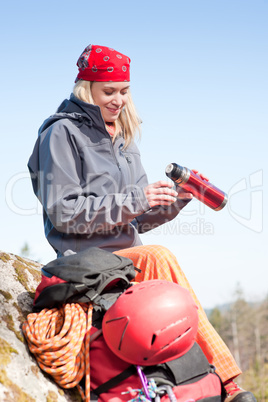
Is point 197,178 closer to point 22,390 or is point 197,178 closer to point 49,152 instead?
point 49,152

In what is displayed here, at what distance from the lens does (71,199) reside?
10.9ft

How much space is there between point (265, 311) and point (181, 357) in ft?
222

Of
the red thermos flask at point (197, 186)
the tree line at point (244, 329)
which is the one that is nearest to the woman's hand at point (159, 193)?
the red thermos flask at point (197, 186)

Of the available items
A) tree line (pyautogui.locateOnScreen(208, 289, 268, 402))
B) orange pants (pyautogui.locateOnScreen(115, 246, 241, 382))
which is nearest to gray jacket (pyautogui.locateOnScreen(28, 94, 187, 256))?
orange pants (pyautogui.locateOnScreen(115, 246, 241, 382))

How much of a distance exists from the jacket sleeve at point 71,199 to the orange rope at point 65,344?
2.29ft

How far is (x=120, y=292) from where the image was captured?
290 cm

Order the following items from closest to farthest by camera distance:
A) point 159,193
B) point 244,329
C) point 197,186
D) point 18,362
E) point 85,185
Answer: point 18,362, point 159,193, point 85,185, point 197,186, point 244,329

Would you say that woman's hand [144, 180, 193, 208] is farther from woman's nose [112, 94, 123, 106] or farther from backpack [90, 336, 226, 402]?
backpack [90, 336, 226, 402]

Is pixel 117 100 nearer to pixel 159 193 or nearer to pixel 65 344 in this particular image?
pixel 159 193

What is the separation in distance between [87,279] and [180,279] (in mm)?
668

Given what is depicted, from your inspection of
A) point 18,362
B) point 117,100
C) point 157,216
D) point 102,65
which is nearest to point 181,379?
point 18,362

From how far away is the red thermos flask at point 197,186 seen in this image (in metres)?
3.60

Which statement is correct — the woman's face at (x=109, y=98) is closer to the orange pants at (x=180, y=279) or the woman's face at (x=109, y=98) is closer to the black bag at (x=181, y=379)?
the orange pants at (x=180, y=279)

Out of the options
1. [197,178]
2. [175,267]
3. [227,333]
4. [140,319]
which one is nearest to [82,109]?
[197,178]
